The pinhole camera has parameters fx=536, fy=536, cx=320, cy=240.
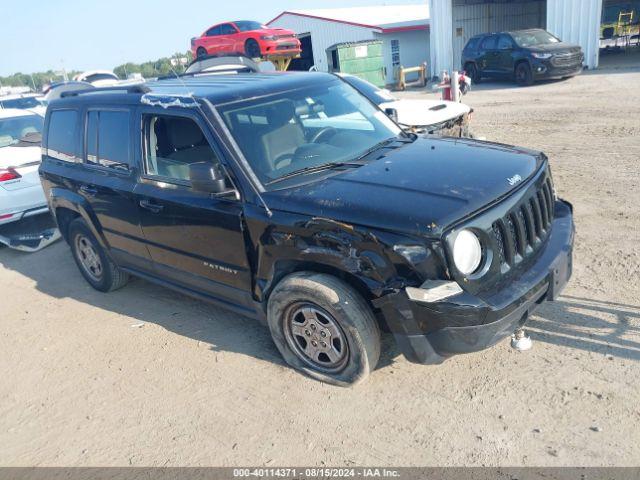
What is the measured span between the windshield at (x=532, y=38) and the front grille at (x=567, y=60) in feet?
3.15

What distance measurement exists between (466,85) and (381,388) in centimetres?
1015

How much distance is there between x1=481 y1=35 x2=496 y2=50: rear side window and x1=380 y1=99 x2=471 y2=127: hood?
37.6ft

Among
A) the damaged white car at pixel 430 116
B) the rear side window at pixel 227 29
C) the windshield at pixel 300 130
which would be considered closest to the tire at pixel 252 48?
the rear side window at pixel 227 29

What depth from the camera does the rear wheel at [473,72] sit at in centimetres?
1991

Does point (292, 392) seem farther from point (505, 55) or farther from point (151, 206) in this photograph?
point (505, 55)

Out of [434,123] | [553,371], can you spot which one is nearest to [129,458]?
[553,371]

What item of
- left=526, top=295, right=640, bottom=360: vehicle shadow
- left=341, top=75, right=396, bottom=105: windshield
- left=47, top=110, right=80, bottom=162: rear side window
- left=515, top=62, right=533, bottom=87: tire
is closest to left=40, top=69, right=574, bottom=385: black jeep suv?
left=47, top=110, right=80, bottom=162: rear side window

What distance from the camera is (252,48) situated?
1930 centimetres

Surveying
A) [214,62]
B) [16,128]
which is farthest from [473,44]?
[16,128]

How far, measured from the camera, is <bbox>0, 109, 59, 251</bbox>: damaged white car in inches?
284

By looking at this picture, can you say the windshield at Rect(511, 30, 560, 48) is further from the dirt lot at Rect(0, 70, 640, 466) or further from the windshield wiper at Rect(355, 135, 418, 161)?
the windshield wiper at Rect(355, 135, 418, 161)

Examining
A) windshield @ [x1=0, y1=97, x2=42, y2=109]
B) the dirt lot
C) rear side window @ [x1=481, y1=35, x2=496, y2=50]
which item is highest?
rear side window @ [x1=481, y1=35, x2=496, y2=50]

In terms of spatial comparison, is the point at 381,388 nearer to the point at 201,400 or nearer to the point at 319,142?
the point at 201,400

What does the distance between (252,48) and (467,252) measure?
18.0 metres
